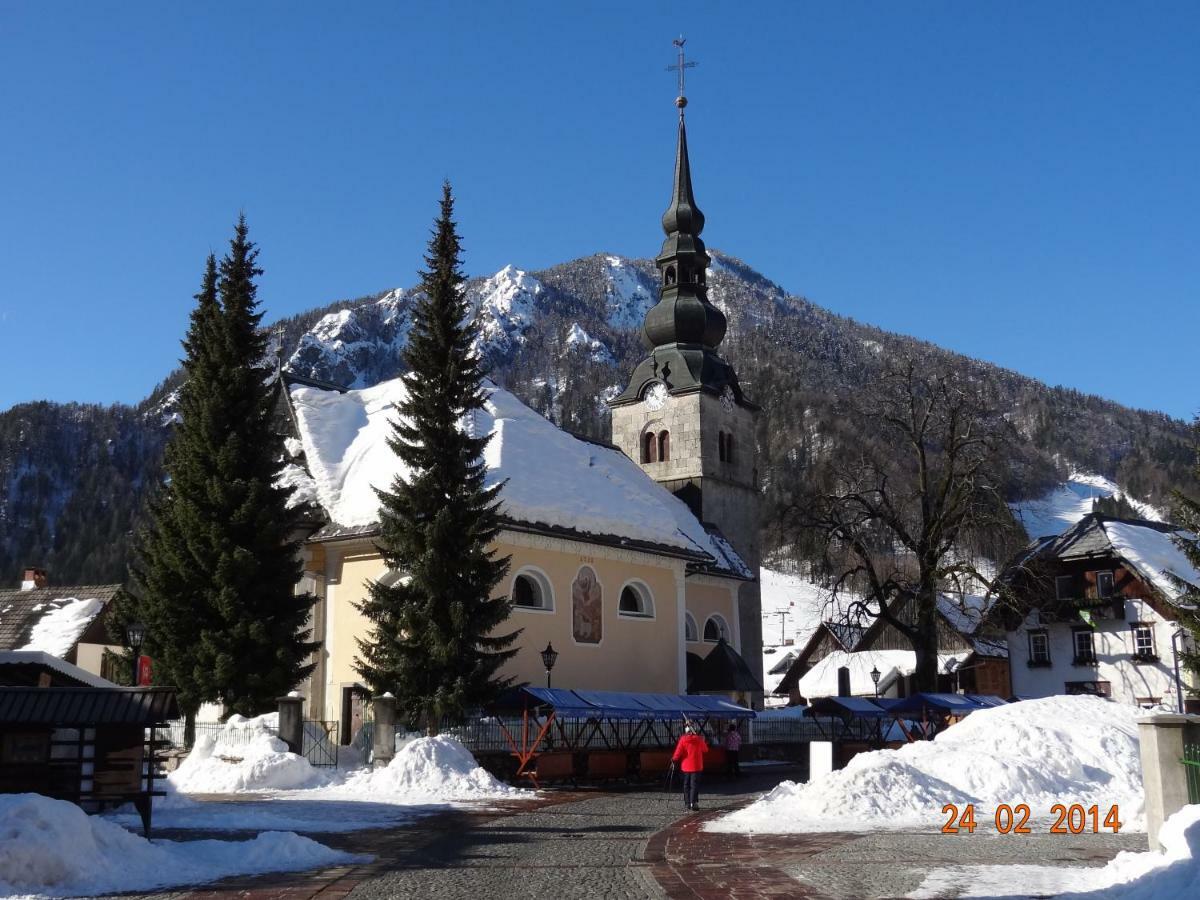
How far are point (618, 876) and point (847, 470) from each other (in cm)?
2895

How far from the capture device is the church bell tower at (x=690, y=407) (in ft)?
168

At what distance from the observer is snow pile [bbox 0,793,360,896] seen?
1112 centimetres

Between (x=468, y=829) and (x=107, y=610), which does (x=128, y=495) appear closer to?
(x=107, y=610)

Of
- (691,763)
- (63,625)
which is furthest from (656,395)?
(691,763)

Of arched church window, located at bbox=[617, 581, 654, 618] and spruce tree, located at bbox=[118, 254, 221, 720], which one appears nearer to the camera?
spruce tree, located at bbox=[118, 254, 221, 720]

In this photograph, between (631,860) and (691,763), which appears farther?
(691,763)

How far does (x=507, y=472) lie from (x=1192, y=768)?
23563 millimetres

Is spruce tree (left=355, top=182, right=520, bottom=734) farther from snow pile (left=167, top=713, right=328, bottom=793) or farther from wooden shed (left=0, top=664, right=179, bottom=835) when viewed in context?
wooden shed (left=0, top=664, right=179, bottom=835)

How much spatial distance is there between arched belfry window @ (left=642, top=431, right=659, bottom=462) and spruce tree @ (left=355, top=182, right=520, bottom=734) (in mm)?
23685

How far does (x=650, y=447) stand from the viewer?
52.9 metres

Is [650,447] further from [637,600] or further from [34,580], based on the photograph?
[34,580]

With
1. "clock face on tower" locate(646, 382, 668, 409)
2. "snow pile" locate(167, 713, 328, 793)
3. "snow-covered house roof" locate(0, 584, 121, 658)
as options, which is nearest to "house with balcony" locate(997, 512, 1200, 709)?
"clock face on tower" locate(646, 382, 668, 409)

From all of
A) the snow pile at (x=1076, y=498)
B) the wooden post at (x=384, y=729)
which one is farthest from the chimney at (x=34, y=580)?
the snow pile at (x=1076, y=498)

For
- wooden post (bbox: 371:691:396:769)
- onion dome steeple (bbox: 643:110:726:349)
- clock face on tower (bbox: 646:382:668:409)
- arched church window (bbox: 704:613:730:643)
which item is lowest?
wooden post (bbox: 371:691:396:769)
